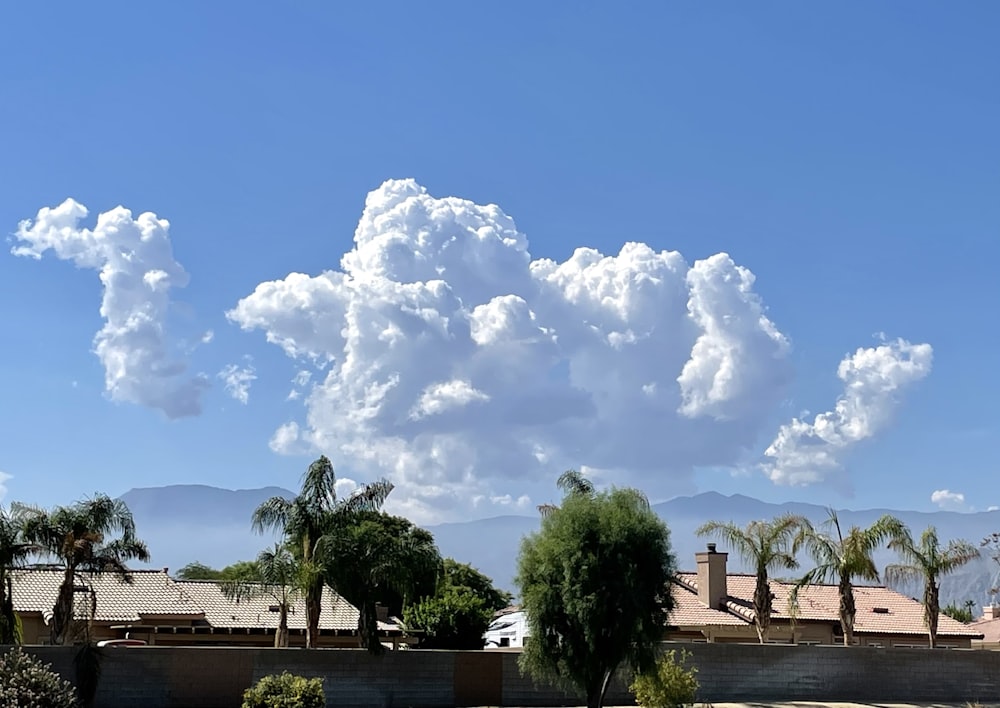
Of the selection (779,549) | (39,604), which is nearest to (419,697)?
(779,549)

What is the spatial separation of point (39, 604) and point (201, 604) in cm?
720

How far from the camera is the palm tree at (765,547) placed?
48781 mm

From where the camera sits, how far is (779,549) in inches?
1928

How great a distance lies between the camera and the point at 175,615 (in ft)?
178

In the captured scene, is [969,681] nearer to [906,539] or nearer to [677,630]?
[906,539]

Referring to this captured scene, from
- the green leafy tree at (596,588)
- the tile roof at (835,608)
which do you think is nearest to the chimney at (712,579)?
the tile roof at (835,608)

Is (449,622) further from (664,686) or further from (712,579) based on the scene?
(712,579)

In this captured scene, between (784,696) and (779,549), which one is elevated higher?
(779,549)

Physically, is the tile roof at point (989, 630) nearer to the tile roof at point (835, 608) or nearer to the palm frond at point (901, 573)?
the tile roof at point (835, 608)

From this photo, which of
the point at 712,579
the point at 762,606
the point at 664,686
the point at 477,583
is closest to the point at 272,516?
the point at 664,686

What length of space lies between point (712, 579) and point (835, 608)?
662cm

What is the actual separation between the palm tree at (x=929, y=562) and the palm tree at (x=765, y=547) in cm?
455

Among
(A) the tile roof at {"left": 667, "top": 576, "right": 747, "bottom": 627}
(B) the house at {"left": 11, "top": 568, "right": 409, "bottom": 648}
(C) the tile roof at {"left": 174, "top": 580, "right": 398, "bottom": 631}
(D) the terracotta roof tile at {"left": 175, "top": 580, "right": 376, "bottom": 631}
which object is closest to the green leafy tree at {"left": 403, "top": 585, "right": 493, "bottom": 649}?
(B) the house at {"left": 11, "top": 568, "right": 409, "bottom": 648}

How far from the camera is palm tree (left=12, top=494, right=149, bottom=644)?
36.3 meters
